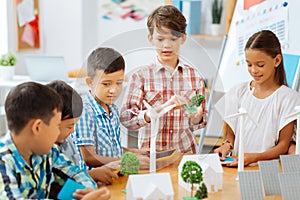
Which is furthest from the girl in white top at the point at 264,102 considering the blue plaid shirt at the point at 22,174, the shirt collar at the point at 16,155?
the shirt collar at the point at 16,155

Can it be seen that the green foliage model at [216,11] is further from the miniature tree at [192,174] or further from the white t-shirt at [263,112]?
the miniature tree at [192,174]

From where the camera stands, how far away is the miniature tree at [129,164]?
58.2 inches

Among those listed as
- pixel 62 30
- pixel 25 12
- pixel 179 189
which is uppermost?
pixel 25 12

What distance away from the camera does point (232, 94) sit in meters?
2.18

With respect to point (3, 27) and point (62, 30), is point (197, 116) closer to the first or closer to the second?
point (3, 27)

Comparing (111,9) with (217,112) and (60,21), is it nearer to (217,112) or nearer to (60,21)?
(60,21)

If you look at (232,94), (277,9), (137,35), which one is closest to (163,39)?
(137,35)

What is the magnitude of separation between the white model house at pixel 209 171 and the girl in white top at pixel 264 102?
324 mm

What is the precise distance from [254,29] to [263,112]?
121 centimetres

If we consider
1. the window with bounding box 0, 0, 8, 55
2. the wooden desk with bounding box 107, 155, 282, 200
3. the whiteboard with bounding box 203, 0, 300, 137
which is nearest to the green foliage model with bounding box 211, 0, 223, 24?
the whiteboard with bounding box 203, 0, 300, 137

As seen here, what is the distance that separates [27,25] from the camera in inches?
188

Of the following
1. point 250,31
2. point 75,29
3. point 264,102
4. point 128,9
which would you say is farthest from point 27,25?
point 264,102

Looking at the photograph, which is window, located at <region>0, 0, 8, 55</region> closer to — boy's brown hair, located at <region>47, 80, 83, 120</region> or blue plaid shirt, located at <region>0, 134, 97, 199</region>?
boy's brown hair, located at <region>47, 80, 83, 120</region>

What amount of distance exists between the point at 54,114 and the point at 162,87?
335 millimetres
